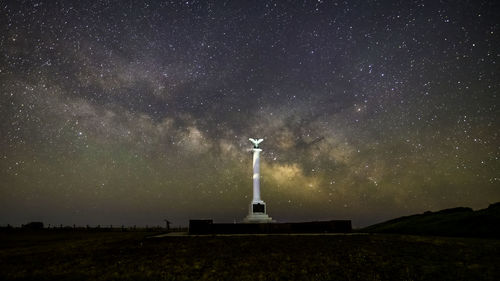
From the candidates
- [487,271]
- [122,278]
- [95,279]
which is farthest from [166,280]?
[487,271]

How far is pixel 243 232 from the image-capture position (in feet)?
85.6

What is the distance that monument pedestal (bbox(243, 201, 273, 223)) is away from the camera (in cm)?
3563

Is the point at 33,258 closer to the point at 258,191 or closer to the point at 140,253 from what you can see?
the point at 140,253

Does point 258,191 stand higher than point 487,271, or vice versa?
point 258,191

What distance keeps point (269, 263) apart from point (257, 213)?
2468 centimetres

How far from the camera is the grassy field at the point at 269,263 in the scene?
34.4 feet

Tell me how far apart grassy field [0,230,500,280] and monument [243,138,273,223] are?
18.9 metres

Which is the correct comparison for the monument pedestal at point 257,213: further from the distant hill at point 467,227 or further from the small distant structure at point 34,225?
the small distant structure at point 34,225

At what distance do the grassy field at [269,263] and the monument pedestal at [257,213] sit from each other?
18797mm

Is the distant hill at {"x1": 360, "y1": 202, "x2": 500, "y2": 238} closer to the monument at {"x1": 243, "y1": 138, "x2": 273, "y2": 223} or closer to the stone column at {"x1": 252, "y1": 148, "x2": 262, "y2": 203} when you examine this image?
the monument at {"x1": 243, "y1": 138, "x2": 273, "y2": 223}

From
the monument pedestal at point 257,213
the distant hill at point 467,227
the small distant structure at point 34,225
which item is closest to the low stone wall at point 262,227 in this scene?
the distant hill at point 467,227

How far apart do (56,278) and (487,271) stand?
14256 millimetres

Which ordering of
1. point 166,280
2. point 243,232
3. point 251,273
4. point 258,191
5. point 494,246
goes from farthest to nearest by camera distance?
point 258,191
point 243,232
point 494,246
point 251,273
point 166,280

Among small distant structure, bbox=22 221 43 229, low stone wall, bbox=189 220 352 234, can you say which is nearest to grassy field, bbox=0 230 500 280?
low stone wall, bbox=189 220 352 234
